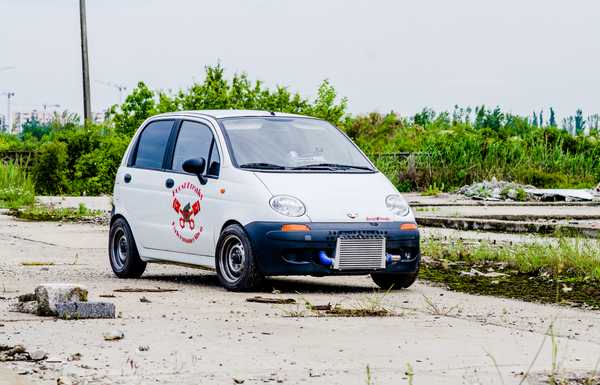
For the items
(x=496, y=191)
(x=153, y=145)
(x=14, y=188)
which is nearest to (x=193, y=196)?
(x=153, y=145)

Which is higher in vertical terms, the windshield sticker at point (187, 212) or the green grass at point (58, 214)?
the windshield sticker at point (187, 212)

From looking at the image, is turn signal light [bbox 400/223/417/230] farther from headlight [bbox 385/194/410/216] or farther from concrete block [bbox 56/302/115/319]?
concrete block [bbox 56/302/115/319]

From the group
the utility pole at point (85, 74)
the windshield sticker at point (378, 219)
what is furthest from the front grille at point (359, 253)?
the utility pole at point (85, 74)

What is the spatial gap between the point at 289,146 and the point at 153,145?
5.93ft

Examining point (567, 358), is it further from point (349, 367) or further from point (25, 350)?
point (25, 350)

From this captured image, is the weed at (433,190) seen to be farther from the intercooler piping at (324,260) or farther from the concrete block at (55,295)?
the concrete block at (55,295)

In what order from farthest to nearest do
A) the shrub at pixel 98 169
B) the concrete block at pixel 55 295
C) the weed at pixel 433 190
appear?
the shrub at pixel 98 169, the weed at pixel 433 190, the concrete block at pixel 55 295

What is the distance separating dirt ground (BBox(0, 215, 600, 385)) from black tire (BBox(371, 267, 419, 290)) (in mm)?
90

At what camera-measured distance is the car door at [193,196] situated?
12594mm

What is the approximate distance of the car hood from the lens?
11.9m

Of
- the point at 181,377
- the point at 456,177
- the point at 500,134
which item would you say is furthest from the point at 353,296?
the point at 500,134

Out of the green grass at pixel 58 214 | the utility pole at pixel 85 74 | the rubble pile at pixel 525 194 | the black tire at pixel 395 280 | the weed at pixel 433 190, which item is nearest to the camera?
the black tire at pixel 395 280

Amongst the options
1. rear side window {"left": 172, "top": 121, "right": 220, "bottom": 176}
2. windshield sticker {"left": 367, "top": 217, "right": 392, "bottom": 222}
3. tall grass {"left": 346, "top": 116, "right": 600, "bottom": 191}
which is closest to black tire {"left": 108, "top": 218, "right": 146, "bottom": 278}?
rear side window {"left": 172, "top": 121, "right": 220, "bottom": 176}

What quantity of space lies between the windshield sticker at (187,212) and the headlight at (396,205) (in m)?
1.74
